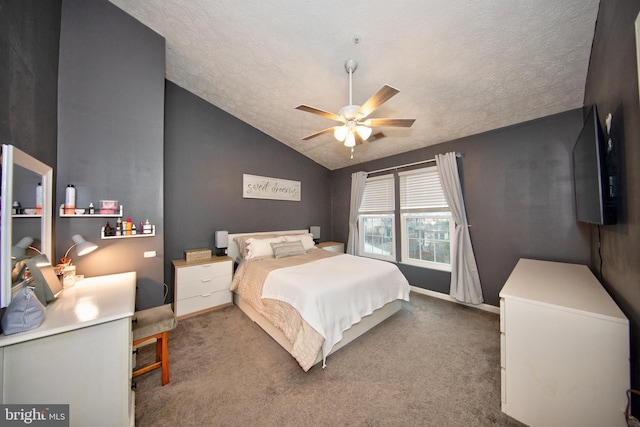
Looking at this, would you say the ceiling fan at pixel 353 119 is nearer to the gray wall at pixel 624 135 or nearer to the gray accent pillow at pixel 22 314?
the gray wall at pixel 624 135

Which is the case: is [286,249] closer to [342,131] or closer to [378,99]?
[342,131]

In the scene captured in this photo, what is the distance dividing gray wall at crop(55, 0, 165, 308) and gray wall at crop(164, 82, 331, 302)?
758 millimetres

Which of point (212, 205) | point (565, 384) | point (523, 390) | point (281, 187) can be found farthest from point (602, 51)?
point (212, 205)

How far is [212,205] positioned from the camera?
352cm

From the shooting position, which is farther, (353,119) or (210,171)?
(210,171)

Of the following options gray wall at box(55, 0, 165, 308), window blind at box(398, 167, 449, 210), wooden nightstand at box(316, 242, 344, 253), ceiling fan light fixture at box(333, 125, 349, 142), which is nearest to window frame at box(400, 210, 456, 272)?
window blind at box(398, 167, 449, 210)

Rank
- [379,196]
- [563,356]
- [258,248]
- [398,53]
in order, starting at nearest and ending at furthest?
[563,356]
[398,53]
[258,248]
[379,196]

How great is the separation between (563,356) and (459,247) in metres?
2.06

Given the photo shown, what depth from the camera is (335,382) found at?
1.76 meters

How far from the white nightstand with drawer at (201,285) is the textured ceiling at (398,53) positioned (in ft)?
8.37

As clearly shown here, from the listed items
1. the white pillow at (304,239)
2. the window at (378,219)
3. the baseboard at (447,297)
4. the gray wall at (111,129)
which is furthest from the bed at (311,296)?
the window at (378,219)

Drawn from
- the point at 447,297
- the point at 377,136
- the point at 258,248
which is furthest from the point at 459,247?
the point at 258,248

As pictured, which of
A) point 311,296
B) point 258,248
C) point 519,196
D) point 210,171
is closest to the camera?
point 311,296

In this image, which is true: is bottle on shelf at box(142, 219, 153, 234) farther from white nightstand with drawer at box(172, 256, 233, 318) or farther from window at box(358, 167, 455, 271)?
window at box(358, 167, 455, 271)
